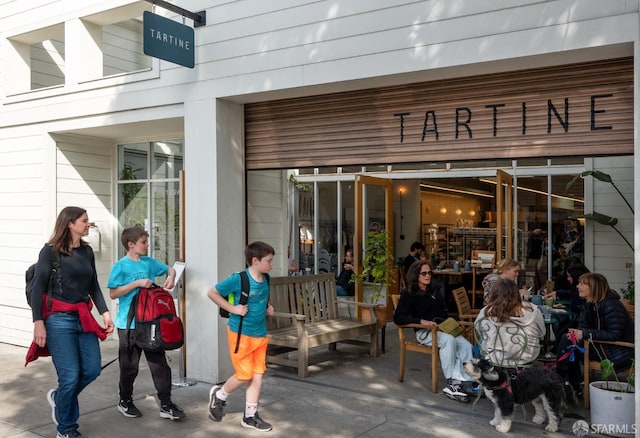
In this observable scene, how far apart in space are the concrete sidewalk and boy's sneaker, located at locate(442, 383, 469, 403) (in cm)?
6

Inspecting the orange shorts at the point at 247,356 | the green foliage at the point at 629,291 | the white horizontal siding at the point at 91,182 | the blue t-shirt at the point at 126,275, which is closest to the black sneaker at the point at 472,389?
the orange shorts at the point at 247,356

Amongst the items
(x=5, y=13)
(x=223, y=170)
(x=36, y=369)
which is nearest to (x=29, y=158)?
(x=5, y=13)

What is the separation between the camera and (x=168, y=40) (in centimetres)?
624

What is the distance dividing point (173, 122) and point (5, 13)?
3.48 meters

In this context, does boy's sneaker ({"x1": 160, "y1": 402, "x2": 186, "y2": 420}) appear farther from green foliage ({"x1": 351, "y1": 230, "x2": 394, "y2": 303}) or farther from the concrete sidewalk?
green foliage ({"x1": 351, "y1": 230, "x2": 394, "y2": 303})

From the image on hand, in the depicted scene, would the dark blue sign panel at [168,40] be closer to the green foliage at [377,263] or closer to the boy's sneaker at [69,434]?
the boy's sneaker at [69,434]

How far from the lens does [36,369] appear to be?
281 inches

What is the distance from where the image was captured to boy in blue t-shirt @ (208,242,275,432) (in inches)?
191

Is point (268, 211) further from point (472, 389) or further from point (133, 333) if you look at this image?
point (472, 389)

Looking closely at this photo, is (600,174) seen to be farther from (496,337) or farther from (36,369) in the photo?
(36,369)

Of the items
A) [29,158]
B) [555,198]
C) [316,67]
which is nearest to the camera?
[316,67]

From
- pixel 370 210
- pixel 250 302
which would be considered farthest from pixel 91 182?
pixel 250 302

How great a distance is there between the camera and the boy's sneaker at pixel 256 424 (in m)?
4.98

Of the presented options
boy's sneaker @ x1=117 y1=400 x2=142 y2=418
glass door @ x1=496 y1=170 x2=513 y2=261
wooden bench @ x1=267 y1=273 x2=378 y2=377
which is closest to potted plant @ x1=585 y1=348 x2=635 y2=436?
wooden bench @ x1=267 y1=273 x2=378 y2=377
